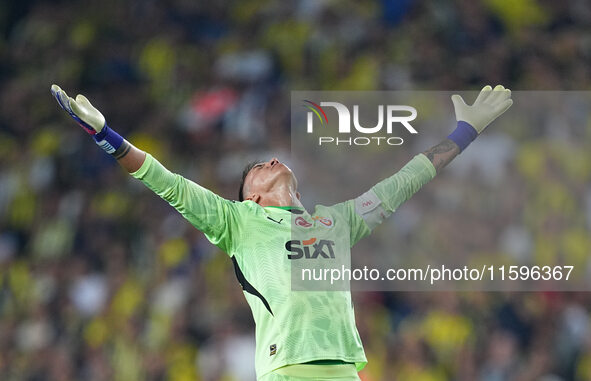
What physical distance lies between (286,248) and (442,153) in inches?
46.5

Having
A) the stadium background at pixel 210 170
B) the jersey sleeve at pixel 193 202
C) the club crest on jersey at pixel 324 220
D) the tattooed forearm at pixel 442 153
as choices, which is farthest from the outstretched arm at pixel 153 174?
the stadium background at pixel 210 170

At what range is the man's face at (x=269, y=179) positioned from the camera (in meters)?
5.25

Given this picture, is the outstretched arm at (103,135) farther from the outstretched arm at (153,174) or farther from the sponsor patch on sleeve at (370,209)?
the sponsor patch on sleeve at (370,209)

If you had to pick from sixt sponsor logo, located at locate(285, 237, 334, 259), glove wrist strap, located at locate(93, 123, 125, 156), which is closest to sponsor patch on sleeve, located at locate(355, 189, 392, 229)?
sixt sponsor logo, located at locate(285, 237, 334, 259)

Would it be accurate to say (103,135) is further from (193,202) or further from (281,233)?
(281,233)

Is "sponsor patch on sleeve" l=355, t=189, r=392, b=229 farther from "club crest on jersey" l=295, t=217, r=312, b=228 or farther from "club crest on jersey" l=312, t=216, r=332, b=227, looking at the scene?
"club crest on jersey" l=295, t=217, r=312, b=228

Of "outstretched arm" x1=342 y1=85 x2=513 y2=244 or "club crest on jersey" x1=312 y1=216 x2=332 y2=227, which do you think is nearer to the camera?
"club crest on jersey" x1=312 y1=216 x2=332 y2=227

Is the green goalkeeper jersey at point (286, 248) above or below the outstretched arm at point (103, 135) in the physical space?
below

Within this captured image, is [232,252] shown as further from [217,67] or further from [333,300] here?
[217,67]

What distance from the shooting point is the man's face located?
5.25m

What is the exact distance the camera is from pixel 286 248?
4820 millimetres

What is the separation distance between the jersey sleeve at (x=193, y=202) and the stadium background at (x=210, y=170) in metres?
3.17

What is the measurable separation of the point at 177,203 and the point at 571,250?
14.2 feet

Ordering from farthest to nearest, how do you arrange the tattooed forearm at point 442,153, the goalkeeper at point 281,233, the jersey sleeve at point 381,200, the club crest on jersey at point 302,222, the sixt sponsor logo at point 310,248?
1. the tattooed forearm at point 442,153
2. the jersey sleeve at point 381,200
3. the club crest on jersey at point 302,222
4. the sixt sponsor logo at point 310,248
5. the goalkeeper at point 281,233
